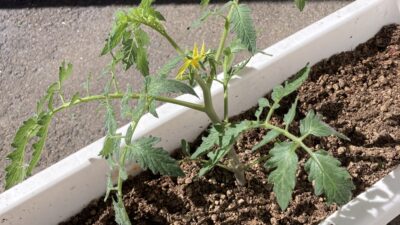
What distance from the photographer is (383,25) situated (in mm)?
1432

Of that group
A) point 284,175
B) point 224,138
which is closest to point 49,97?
point 224,138

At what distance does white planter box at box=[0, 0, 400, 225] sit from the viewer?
105 cm

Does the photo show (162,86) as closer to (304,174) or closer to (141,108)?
(141,108)

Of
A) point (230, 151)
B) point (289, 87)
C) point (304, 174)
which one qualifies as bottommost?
point (304, 174)

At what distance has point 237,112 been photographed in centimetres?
129

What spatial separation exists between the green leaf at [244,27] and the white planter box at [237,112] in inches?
11.9

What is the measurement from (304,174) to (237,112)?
0.70ft

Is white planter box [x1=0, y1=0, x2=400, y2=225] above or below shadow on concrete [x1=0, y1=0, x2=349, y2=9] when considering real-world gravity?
below

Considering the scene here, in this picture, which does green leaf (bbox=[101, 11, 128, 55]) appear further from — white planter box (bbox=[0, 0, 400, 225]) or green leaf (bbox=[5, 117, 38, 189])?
white planter box (bbox=[0, 0, 400, 225])

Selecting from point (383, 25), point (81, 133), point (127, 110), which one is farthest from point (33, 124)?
point (383, 25)

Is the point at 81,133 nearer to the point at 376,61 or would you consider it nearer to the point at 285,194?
the point at 376,61

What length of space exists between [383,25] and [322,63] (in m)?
0.21

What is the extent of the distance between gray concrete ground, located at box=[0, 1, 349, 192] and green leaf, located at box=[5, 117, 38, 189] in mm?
729

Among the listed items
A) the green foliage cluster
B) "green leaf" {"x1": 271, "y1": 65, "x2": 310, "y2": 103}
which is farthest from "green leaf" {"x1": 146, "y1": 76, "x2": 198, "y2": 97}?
"green leaf" {"x1": 271, "y1": 65, "x2": 310, "y2": 103}
